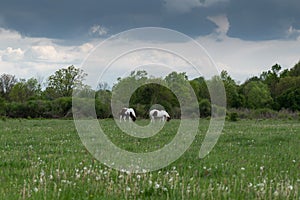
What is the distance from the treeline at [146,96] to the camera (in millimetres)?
44497

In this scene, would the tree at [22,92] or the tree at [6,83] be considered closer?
the tree at [22,92]

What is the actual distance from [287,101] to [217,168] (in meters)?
67.0

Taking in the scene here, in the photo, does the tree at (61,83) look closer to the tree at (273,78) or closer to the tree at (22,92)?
the tree at (22,92)

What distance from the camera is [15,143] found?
1527 centimetres

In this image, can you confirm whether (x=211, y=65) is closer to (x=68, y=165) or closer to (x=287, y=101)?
(x=68, y=165)

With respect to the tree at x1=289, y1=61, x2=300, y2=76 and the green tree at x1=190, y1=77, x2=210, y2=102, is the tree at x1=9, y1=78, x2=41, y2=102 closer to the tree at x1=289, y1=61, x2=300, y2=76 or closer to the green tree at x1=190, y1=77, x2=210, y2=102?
the green tree at x1=190, y1=77, x2=210, y2=102

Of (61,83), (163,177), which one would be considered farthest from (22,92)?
(163,177)

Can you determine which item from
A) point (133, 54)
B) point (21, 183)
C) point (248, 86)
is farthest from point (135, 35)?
point (248, 86)

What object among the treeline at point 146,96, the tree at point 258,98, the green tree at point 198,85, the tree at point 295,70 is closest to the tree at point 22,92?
the treeline at point 146,96

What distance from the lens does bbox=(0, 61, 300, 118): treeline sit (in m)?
44.5

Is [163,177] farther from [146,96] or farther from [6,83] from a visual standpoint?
[6,83]

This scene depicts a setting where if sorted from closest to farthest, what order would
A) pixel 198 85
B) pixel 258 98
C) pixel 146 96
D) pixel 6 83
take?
pixel 198 85, pixel 146 96, pixel 258 98, pixel 6 83

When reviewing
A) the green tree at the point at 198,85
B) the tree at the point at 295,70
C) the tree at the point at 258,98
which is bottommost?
the green tree at the point at 198,85

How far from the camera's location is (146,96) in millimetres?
48281
